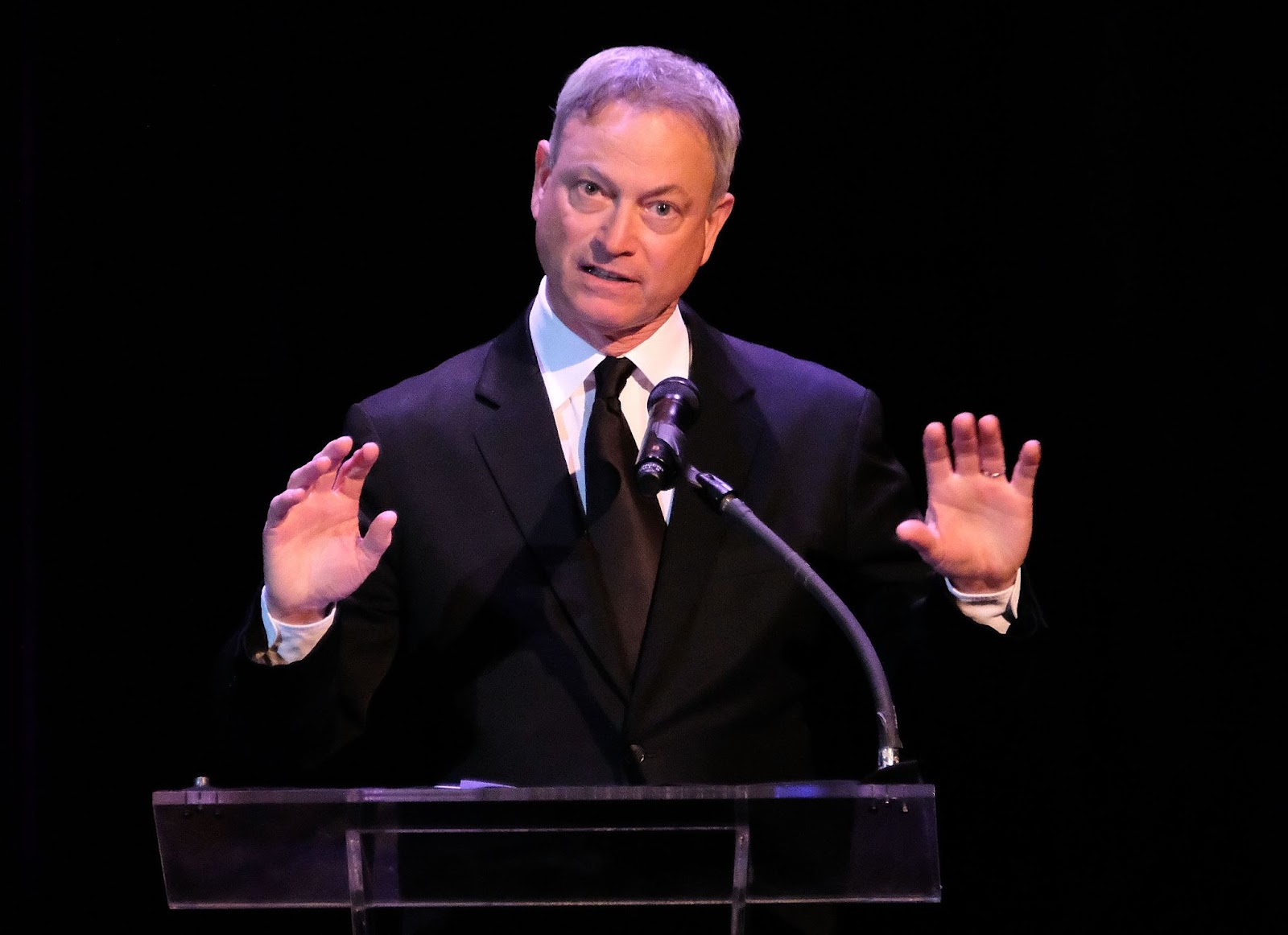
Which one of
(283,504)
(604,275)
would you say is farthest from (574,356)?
(283,504)

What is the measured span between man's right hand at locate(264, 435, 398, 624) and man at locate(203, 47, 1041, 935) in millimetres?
101

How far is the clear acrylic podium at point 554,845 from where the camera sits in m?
1.50

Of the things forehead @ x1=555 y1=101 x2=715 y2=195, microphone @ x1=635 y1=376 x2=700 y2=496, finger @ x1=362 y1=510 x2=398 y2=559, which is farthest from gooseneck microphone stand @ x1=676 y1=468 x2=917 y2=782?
forehead @ x1=555 y1=101 x2=715 y2=195

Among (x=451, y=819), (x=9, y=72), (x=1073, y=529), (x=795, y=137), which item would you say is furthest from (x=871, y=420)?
(x=9, y=72)

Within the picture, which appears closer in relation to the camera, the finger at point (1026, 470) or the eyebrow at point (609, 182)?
the finger at point (1026, 470)

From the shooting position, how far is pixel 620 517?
229cm

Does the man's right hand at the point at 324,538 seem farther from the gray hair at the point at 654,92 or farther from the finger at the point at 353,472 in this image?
the gray hair at the point at 654,92

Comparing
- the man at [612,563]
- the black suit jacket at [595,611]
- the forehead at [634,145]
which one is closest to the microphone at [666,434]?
the man at [612,563]

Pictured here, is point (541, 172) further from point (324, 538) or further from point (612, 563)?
point (324, 538)

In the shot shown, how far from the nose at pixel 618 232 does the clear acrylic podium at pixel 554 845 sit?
103 centimetres

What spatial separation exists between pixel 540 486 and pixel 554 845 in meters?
0.87

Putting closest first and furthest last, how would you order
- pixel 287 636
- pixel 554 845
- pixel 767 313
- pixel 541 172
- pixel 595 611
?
pixel 554 845, pixel 287 636, pixel 595 611, pixel 541 172, pixel 767 313

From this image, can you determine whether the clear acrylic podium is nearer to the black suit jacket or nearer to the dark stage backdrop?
the black suit jacket

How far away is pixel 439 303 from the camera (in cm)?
306
